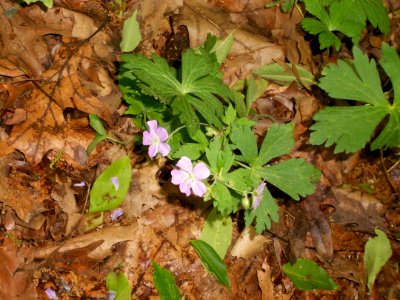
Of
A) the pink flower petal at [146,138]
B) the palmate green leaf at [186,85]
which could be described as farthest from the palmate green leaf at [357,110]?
the pink flower petal at [146,138]

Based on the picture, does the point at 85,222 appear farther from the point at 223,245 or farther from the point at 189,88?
the point at 189,88

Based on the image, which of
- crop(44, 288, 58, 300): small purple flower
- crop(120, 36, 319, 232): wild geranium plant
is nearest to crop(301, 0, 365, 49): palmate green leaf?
crop(120, 36, 319, 232): wild geranium plant

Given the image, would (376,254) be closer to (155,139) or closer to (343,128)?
(343,128)

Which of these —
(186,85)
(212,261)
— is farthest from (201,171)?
(212,261)

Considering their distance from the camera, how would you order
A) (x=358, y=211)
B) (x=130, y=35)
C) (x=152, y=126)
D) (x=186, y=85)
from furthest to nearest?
(x=358, y=211) → (x=130, y=35) → (x=186, y=85) → (x=152, y=126)

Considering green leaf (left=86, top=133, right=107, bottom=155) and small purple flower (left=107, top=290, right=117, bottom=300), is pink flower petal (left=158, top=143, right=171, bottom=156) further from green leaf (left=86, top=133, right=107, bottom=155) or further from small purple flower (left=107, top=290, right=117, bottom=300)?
small purple flower (left=107, top=290, right=117, bottom=300)

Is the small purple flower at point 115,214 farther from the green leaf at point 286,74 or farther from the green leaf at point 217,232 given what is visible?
the green leaf at point 286,74

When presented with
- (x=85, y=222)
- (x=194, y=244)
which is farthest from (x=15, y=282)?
(x=194, y=244)
